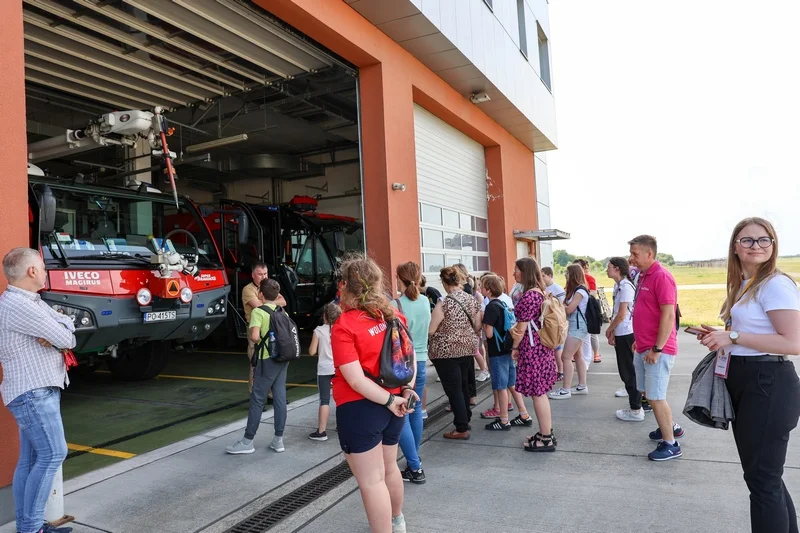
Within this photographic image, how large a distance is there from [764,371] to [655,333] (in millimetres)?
1852

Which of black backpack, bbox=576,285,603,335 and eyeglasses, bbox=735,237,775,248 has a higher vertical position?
eyeglasses, bbox=735,237,775,248

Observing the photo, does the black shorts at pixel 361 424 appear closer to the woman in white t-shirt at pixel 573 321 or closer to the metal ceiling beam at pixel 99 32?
the woman in white t-shirt at pixel 573 321

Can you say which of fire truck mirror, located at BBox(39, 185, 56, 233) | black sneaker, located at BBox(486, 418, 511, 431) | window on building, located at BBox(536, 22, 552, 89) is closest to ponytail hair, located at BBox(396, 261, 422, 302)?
black sneaker, located at BBox(486, 418, 511, 431)

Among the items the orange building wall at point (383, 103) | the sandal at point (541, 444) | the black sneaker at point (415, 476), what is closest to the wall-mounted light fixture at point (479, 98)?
the orange building wall at point (383, 103)

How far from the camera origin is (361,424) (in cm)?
254

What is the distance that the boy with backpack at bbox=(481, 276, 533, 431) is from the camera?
5.06m

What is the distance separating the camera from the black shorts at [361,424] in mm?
2531

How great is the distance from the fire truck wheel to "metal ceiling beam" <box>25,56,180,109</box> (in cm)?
413

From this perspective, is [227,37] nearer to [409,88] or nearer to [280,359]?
[409,88]

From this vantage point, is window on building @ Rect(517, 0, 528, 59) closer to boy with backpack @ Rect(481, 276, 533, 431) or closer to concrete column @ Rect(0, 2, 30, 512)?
boy with backpack @ Rect(481, 276, 533, 431)

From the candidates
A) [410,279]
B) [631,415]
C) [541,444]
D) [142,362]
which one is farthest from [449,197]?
[541,444]

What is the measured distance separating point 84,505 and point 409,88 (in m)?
7.28

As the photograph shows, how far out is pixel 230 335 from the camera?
10602mm

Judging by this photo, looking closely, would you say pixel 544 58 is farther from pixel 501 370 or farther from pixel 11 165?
pixel 11 165
